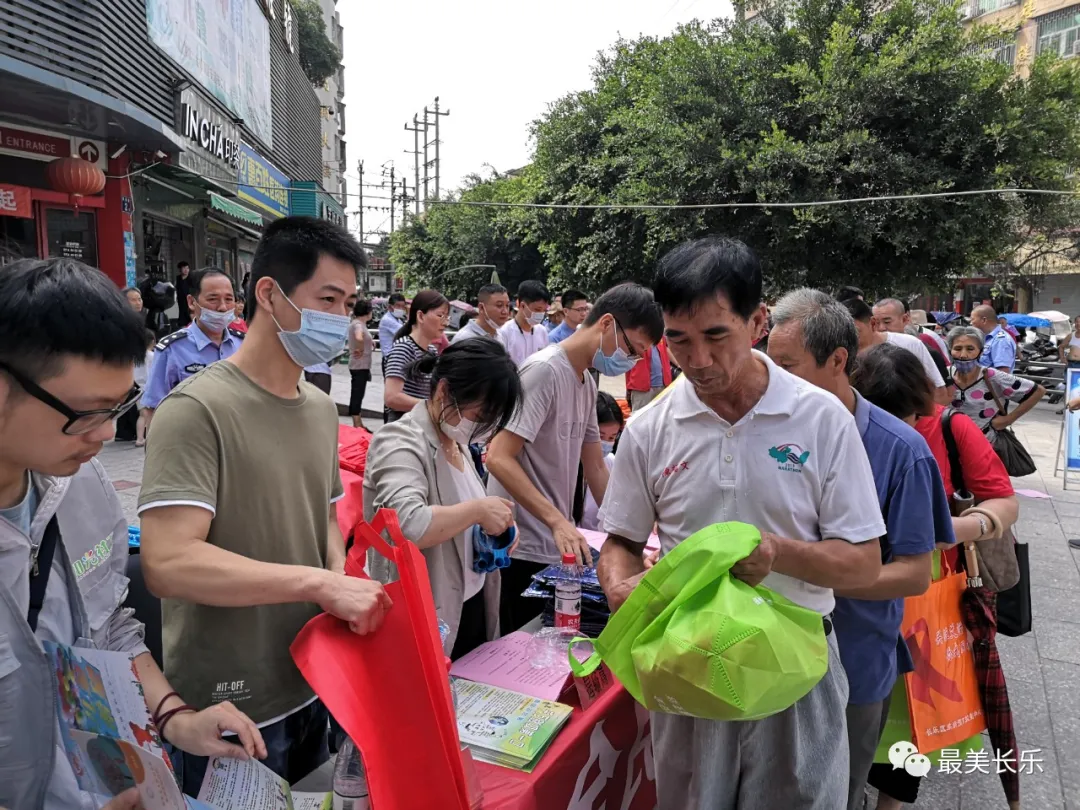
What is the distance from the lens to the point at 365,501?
206cm

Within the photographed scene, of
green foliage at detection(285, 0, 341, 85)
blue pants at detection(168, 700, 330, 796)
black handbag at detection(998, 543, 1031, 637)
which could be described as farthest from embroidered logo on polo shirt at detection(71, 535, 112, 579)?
green foliage at detection(285, 0, 341, 85)

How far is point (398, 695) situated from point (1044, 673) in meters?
3.64

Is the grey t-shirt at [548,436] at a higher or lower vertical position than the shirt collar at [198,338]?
lower

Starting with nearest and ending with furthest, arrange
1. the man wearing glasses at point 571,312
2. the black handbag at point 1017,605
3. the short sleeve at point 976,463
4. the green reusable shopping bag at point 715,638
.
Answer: the green reusable shopping bag at point 715,638 → the short sleeve at point 976,463 → the black handbag at point 1017,605 → the man wearing glasses at point 571,312

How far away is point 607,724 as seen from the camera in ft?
6.31

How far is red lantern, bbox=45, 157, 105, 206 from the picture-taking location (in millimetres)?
7930

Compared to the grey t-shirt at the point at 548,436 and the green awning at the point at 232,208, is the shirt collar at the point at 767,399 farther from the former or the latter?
the green awning at the point at 232,208

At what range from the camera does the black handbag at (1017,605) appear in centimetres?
261

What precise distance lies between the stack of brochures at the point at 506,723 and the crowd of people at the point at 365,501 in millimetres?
239

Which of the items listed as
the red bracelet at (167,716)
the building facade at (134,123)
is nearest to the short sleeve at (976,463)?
the red bracelet at (167,716)

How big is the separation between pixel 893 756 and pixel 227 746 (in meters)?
2.07

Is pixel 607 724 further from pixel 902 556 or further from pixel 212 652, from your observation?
pixel 212 652

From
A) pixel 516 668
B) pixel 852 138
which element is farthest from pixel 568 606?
pixel 852 138

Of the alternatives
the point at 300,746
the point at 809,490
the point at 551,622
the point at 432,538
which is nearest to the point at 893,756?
the point at 551,622
